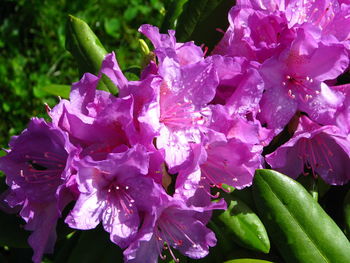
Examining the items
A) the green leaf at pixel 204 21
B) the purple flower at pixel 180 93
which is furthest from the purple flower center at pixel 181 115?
the green leaf at pixel 204 21

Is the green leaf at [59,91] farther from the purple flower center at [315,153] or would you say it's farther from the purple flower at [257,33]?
the purple flower center at [315,153]

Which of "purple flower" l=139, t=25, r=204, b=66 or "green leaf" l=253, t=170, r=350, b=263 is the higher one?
"purple flower" l=139, t=25, r=204, b=66

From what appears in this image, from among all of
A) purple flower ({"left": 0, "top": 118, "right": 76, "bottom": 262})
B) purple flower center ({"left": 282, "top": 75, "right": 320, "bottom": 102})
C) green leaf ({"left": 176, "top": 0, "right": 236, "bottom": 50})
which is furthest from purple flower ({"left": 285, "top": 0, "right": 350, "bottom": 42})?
purple flower ({"left": 0, "top": 118, "right": 76, "bottom": 262})

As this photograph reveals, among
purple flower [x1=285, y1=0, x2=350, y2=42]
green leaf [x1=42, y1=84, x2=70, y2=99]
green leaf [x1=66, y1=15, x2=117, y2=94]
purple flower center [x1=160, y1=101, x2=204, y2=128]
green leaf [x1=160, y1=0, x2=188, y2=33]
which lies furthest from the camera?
green leaf [x1=42, y1=84, x2=70, y2=99]

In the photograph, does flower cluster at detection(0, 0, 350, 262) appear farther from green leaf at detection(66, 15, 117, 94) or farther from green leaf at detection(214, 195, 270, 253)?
green leaf at detection(66, 15, 117, 94)

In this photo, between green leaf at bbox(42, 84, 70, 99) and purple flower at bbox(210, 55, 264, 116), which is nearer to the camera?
purple flower at bbox(210, 55, 264, 116)

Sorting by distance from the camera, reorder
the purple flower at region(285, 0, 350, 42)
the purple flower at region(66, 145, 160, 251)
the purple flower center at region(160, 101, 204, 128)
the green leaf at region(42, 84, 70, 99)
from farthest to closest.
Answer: the green leaf at region(42, 84, 70, 99), the purple flower at region(285, 0, 350, 42), the purple flower center at region(160, 101, 204, 128), the purple flower at region(66, 145, 160, 251)

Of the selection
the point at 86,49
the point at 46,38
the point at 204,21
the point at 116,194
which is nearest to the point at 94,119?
the point at 116,194

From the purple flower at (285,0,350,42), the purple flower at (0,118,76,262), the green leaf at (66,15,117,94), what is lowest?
the purple flower at (0,118,76,262)
